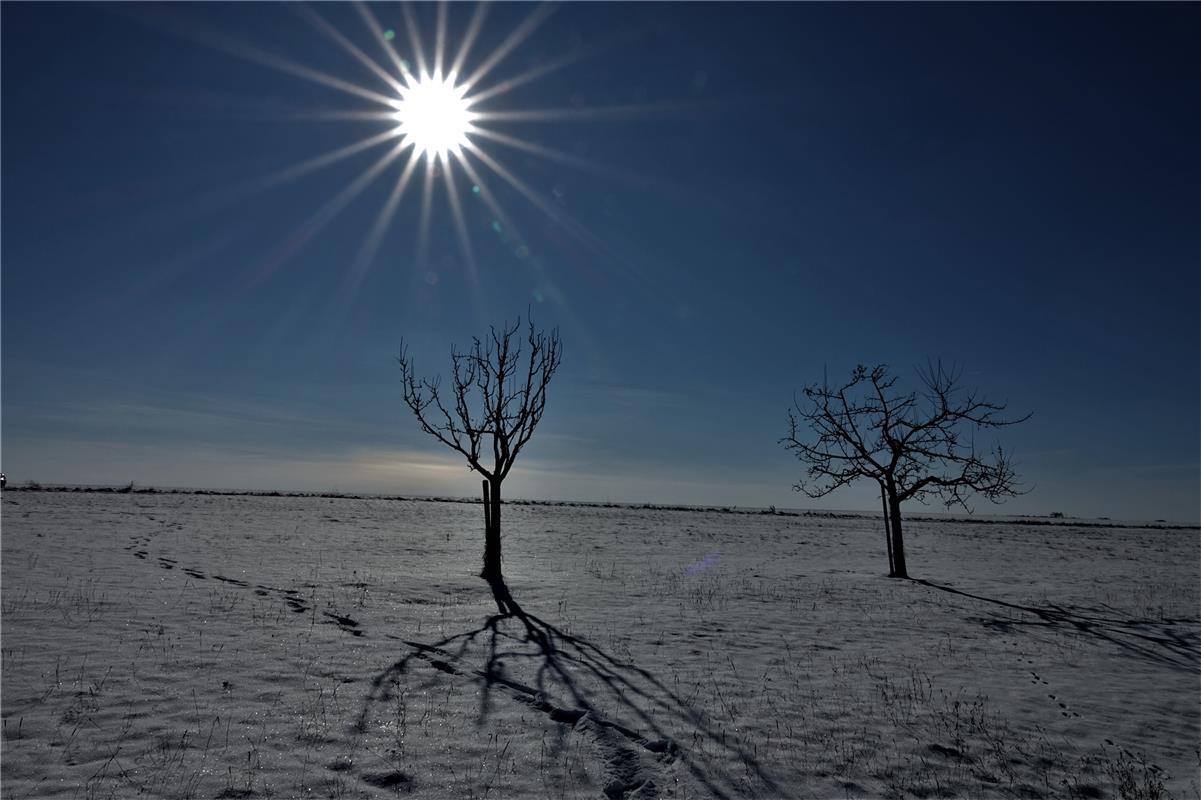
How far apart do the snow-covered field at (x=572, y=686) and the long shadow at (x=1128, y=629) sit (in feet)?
0.31

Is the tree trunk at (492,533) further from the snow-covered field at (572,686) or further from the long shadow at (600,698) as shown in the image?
the long shadow at (600,698)

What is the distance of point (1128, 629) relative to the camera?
13.7 metres

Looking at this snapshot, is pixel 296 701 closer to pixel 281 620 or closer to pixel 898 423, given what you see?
pixel 281 620

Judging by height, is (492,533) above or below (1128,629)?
above

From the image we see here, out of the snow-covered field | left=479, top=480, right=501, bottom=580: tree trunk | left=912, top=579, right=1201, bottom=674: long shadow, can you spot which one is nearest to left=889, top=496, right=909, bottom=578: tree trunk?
the snow-covered field

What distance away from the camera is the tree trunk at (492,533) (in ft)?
60.0

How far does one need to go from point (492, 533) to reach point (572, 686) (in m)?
10.9

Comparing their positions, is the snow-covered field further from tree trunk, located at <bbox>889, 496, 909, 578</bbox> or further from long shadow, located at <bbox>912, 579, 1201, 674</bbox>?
tree trunk, located at <bbox>889, 496, 909, 578</bbox>

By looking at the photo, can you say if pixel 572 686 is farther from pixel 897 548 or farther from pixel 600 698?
pixel 897 548

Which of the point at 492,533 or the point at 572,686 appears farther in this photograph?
the point at 492,533

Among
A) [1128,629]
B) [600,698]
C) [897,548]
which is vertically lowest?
[1128,629]

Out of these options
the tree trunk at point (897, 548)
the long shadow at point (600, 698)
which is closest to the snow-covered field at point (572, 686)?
the long shadow at point (600, 698)

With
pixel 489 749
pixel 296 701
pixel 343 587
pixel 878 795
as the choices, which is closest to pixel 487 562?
pixel 343 587

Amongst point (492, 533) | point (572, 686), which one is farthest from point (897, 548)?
point (572, 686)
